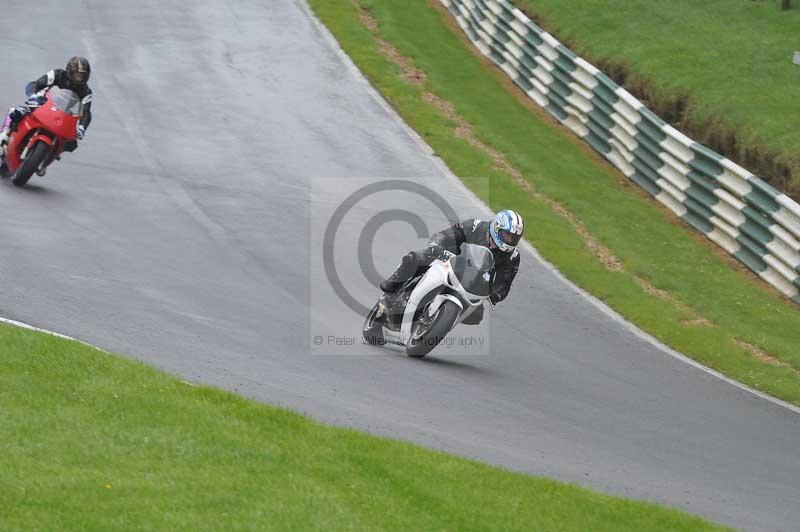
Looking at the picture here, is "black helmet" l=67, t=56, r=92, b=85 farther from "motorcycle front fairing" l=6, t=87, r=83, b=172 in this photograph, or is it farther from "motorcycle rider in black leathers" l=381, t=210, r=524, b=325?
"motorcycle rider in black leathers" l=381, t=210, r=524, b=325

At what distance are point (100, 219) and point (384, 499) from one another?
8.16 meters

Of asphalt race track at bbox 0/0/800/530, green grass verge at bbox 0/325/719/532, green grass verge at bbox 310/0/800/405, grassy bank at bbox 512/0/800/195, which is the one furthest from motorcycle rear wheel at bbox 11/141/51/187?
grassy bank at bbox 512/0/800/195

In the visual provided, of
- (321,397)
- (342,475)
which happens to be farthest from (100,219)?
(342,475)

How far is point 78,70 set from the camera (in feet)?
50.5

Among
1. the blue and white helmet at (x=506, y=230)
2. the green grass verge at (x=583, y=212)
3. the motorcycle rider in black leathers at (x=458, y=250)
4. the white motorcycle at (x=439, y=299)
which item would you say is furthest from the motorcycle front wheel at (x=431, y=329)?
the green grass verge at (x=583, y=212)

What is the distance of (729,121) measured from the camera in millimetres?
19750

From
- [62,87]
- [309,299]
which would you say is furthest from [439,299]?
[62,87]

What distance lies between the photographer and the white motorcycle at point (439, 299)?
38.2 ft

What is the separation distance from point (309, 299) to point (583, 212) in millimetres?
6336

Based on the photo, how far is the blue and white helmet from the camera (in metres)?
11.4

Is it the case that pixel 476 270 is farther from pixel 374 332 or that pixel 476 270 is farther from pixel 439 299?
pixel 374 332

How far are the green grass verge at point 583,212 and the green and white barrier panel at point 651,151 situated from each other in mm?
265

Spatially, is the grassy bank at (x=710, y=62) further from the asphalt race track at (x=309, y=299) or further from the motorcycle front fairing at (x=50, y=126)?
the motorcycle front fairing at (x=50, y=126)

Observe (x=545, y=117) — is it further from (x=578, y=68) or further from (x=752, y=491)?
(x=752, y=491)
